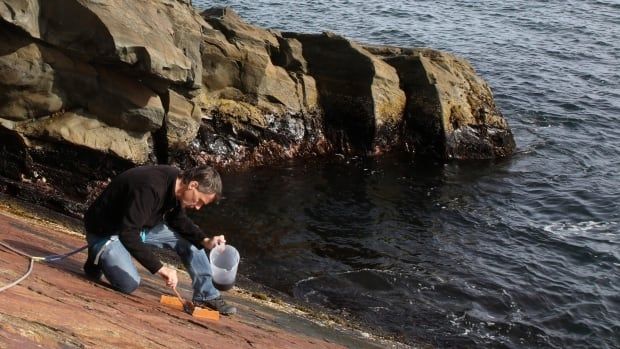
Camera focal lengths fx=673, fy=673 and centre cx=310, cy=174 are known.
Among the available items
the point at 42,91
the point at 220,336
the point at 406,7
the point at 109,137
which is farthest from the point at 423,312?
the point at 406,7

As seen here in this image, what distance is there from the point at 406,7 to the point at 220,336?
32.1m

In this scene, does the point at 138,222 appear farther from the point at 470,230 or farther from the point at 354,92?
the point at 354,92

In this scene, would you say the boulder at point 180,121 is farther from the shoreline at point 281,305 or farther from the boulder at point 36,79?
the shoreline at point 281,305

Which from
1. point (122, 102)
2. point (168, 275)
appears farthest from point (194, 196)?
point (122, 102)

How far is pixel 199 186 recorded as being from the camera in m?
6.57

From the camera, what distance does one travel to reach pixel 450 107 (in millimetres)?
19328

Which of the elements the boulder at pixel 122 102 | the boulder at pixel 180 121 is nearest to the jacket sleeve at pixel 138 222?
the boulder at pixel 122 102

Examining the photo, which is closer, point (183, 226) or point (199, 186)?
point (199, 186)

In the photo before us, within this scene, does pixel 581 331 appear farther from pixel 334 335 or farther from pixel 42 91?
pixel 42 91

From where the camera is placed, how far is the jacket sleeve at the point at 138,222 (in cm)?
669

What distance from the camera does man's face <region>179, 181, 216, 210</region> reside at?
660 centimetres

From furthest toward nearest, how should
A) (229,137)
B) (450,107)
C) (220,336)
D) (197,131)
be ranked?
(450,107)
(229,137)
(197,131)
(220,336)

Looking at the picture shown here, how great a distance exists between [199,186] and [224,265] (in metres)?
1.58

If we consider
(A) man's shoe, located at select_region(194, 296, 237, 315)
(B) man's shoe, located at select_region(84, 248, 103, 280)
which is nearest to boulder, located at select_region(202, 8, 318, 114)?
(B) man's shoe, located at select_region(84, 248, 103, 280)
